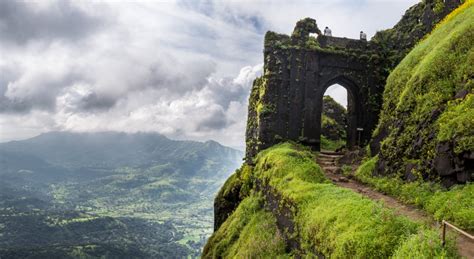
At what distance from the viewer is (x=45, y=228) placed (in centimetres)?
19738

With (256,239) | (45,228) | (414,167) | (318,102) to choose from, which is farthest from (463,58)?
(45,228)

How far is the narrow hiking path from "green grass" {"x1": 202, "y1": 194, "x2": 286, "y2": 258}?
4.23 meters

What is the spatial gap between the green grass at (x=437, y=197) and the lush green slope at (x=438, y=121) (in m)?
0.41

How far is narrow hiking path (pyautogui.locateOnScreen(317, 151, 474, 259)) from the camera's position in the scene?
25.5 feet

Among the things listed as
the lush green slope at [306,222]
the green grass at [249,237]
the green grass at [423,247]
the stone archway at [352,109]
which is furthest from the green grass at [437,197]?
the stone archway at [352,109]

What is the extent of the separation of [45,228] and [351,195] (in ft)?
735

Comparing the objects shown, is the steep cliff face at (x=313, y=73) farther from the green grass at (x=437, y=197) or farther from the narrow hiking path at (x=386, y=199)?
the green grass at (x=437, y=197)

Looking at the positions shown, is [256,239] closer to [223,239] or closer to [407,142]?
[223,239]

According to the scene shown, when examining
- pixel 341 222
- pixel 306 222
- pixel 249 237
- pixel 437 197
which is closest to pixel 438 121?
pixel 437 197

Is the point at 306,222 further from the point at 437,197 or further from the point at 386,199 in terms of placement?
the point at 437,197

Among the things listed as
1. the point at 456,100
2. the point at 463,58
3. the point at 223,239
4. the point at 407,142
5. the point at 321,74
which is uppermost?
the point at 321,74

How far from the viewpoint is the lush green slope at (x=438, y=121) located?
37.2ft

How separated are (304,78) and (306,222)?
1865 cm

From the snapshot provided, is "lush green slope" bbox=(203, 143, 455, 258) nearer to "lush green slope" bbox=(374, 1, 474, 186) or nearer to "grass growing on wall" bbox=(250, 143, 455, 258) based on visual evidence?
"grass growing on wall" bbox=(250, 143, 455, 258)
